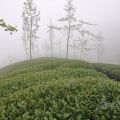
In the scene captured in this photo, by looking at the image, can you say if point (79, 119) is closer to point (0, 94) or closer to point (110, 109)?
point (110, 109)

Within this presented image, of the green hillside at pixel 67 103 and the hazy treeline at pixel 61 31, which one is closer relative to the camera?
the green hillside at pixel 67 103

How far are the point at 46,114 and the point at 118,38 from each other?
126043 millimetres

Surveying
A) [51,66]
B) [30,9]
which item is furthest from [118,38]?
[51,66]

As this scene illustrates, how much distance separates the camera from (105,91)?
10.6 metres

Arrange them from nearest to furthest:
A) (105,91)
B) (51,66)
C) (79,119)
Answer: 1. (79,119)
2. (105,91)
3. (51,66)

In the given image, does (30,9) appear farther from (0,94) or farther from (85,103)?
(85,103)

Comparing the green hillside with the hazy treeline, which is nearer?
the green hillside

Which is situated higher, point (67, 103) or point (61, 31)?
point (61, 31)

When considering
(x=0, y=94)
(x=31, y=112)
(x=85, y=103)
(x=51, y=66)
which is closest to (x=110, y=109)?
(x=85, y=103)

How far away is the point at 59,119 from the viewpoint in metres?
8.42

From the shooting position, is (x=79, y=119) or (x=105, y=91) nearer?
(x=79, y=119)

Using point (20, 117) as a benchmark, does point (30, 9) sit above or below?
above

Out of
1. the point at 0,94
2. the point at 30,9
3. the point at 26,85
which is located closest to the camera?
the point at 0,94

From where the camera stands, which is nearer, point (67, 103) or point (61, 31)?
point (67, 103)
